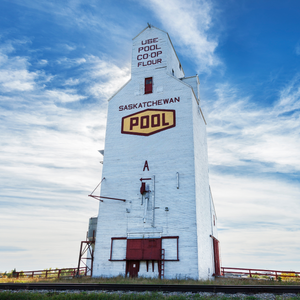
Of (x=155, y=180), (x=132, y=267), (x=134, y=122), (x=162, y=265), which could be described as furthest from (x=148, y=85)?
(x=132, y=267)

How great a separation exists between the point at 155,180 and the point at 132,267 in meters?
7.44

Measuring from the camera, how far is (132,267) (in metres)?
23.0

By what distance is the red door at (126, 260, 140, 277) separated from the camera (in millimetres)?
22797

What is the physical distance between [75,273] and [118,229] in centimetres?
712

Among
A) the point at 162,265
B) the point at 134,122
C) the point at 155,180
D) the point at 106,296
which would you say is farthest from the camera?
the point at 134,122

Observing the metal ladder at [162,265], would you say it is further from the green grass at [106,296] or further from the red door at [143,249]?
the green grass at [106,296]

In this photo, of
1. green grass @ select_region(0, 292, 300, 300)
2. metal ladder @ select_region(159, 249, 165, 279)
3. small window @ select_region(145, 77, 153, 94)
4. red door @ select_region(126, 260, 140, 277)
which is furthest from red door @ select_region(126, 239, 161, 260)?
small window @ select_region(145, 77, 153, 94)

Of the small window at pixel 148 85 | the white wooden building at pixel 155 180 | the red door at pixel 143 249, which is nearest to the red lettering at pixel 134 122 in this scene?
the white wooden building at pixel 155 180

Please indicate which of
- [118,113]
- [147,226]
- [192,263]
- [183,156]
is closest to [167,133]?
[183,156]

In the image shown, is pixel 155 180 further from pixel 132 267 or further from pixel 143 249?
pixel 132 267

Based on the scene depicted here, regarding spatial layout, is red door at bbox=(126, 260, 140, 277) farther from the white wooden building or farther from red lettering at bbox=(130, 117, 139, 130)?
red lettering at bbox=(130, 117, 139, 130)

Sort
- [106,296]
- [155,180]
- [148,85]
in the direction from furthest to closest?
[148,85]
[155,180]
[106,296]

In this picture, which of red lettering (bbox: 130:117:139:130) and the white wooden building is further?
red lettering (bbox: 130:117:139:130)

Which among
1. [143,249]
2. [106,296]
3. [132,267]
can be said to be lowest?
[106,296]
